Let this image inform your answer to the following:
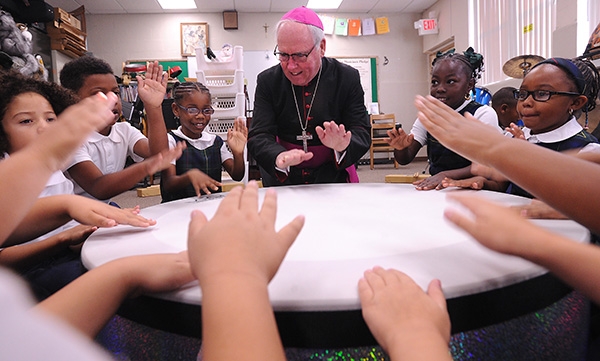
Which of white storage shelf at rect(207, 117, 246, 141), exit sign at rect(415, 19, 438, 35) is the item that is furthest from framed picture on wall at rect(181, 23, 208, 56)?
white storage shelf at rect(207, 117, 246, 141)

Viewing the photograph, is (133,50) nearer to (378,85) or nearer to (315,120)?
(378,85)

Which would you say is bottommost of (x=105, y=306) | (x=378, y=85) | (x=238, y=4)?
(x=105, y=306)

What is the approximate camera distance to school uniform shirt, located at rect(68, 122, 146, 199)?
148 centimetres

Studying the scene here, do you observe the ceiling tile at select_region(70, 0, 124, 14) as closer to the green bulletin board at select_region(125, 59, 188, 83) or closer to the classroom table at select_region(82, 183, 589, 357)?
the green bulletin board at select_region(125, 59, 188, 83)

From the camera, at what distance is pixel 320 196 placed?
1.08 meters

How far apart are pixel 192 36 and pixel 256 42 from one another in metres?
1.08

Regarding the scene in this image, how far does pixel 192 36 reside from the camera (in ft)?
21.9

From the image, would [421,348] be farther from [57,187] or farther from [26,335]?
[57,187]

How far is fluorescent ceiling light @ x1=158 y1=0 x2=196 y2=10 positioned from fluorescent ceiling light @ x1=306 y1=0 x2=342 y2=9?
1876mm

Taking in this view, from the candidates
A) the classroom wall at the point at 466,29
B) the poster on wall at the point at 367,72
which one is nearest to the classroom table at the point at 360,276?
the classroom wall at the point at 466,29

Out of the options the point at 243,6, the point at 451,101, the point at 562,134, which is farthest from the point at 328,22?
the point at 562,134

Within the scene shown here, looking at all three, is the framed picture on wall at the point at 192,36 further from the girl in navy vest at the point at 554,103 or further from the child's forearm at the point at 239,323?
the child's forearm at the point at 239,323

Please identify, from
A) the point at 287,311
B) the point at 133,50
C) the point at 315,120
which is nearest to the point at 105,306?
the point at 287,311

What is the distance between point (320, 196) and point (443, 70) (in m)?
1.08
